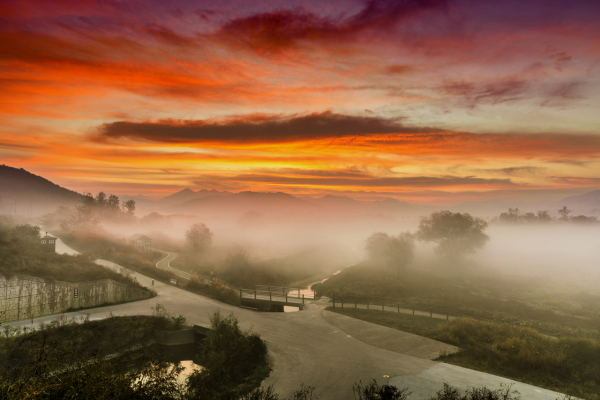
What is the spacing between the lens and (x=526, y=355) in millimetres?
17578

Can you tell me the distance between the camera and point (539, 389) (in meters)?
14.6

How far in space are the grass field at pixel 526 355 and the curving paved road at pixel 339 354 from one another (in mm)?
1259

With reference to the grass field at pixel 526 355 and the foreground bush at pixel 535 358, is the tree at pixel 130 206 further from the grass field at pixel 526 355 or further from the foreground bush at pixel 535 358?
the foreground bush at pixel 535 358

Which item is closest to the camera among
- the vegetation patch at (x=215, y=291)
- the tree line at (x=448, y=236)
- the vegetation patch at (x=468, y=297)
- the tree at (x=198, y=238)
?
the vegetation patch at (x=468, y=297)

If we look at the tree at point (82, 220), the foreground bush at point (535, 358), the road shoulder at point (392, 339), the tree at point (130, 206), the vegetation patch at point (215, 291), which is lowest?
the vegetation patch at point (215, 291)

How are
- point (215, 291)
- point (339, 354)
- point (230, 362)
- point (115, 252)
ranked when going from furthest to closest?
point (115, 252), point (215, 291), point (339, 354), point (230, 362)

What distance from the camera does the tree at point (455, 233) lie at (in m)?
66.7

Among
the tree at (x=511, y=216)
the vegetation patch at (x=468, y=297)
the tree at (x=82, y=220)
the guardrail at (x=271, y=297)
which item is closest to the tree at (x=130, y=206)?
the tree at (x=82, y=220)

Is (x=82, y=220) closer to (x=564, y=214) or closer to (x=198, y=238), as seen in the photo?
(x=198, y=238)

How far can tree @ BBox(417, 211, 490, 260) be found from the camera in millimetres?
66688

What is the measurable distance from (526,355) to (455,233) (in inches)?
2122

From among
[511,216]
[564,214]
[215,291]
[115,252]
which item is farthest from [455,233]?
[564,214]

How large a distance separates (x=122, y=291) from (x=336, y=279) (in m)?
34.6

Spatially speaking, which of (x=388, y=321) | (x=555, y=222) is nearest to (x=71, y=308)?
(x=388, y=321)
